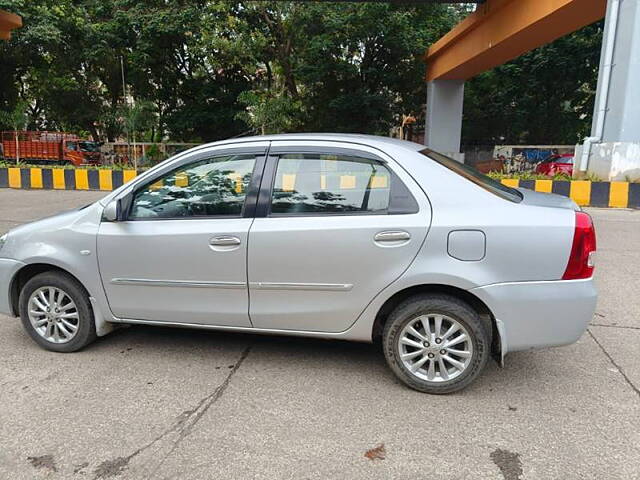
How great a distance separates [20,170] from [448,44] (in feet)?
48.4

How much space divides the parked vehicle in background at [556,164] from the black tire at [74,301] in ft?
50.0

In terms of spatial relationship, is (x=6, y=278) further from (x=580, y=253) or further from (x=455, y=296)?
(x=580, y=253)

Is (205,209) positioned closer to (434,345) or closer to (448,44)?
(434,345)

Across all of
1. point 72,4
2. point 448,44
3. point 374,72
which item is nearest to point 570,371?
point 448,44

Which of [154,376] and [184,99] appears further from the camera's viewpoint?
[184,99]

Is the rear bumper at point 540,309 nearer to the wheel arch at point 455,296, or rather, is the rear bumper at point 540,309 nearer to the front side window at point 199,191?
the wheel arch at point 455,296

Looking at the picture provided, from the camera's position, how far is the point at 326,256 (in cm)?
329

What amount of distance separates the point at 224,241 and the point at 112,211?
873 millimetres

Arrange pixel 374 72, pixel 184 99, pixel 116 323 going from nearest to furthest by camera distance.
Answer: pixel 116 323
pixel 374 72
pixel 184 99

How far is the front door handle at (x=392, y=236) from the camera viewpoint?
10.4ft

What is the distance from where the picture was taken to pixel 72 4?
23.6 m

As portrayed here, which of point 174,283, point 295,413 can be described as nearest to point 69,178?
point 174,283

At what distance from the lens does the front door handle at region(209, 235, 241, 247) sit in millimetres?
3426

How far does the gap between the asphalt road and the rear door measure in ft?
1.62
